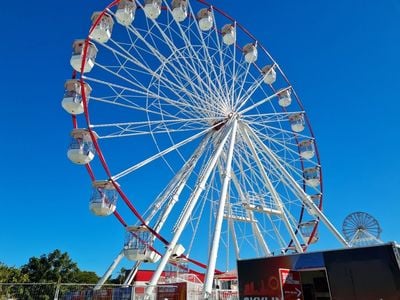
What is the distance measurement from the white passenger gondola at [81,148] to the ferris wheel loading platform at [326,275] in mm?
7349

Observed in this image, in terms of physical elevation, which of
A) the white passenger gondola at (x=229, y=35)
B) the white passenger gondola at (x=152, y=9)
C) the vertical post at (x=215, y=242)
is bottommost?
the vertical post at (x=215, y=242)

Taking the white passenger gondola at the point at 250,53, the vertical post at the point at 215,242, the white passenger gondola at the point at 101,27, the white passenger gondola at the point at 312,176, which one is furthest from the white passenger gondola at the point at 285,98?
the white passenger gondola at the point at 101,27

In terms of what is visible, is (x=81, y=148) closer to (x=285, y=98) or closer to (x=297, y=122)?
(x=285, y=98)

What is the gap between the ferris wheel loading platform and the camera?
8.11 m

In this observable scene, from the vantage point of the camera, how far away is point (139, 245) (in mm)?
13688

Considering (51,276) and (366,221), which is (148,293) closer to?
(366,221)

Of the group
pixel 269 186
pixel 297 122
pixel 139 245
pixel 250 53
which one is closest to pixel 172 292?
pixel 139 245

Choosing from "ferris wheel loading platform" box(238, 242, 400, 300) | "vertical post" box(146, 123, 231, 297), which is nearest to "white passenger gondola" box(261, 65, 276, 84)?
"vertical post" box(146, 123, 231, 297)

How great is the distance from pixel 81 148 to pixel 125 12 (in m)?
6.06

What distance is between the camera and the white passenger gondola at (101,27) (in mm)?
14614

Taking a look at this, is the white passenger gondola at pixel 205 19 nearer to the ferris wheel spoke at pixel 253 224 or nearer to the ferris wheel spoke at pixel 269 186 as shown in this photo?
the ferris wheel spoke at pixel 269 186

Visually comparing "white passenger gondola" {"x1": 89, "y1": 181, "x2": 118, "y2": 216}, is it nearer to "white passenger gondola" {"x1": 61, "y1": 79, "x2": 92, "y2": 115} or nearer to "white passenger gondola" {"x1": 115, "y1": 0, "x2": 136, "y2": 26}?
"white passenger gondola" {"x1": 61, "y1": 79, "x2": 92, "y2": 115}

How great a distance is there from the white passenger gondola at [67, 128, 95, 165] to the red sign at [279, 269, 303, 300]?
27.8 feet

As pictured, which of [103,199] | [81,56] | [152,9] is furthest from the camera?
[152,9]
